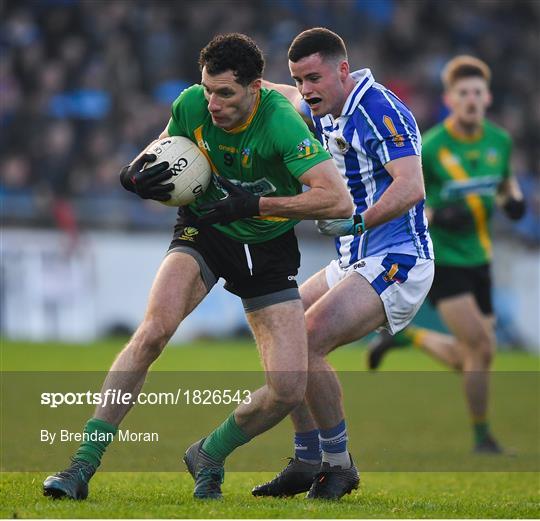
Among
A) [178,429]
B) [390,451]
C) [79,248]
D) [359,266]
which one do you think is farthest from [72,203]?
[359,266]

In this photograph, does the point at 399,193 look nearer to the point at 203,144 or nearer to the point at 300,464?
the point at 203,144

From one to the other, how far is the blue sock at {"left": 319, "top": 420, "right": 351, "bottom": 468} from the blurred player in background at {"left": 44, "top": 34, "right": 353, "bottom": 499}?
41cm

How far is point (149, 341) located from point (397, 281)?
1492 mm

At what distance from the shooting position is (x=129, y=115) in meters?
20.0

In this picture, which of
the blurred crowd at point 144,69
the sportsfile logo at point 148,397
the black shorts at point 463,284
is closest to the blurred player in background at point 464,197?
the black shorts at point 463,284

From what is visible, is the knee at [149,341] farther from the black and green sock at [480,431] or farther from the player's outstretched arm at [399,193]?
the black and green sock at [480,431]

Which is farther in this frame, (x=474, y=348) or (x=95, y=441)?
(x=474, y=348)

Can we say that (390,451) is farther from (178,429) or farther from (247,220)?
(247,220)

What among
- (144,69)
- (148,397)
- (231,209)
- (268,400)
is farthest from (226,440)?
(144,69)

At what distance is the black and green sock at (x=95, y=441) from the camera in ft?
19.3

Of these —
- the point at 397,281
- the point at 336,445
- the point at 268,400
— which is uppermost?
the point at 397,281

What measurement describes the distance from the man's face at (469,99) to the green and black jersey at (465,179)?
15 centimetres

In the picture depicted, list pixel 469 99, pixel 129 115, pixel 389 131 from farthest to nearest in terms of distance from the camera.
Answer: pixel 129 115 < pixel 469 99 < pixel 389 131

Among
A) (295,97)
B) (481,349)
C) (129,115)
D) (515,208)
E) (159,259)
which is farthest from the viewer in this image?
(129,115)
